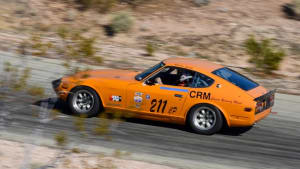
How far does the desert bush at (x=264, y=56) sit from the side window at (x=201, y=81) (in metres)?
7.88

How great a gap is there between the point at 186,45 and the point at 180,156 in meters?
11.7

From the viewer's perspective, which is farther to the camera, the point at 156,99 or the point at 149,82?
the point at 149,82

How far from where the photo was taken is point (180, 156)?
8492 millimetres

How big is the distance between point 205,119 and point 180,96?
2.22ft

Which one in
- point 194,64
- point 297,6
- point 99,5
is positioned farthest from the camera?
point 99,5

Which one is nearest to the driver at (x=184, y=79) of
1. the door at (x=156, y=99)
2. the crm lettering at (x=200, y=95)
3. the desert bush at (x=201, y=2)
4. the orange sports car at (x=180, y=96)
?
the orange sports car at (x=180, y=96)

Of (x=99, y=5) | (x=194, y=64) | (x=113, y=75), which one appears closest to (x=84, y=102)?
(x=113, y=75)

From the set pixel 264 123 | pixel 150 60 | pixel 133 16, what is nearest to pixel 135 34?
pixel 133 16

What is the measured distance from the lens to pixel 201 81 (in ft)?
31.4

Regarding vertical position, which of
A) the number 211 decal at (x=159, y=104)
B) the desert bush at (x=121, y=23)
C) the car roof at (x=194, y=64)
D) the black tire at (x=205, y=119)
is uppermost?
the desert bush at (x=121, y=23)

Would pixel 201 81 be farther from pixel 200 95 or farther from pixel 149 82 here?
pixel 149 82

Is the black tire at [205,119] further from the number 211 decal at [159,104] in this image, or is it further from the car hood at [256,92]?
the car hood at [256,92]

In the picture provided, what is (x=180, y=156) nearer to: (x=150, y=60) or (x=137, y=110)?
(x=137, y=110)

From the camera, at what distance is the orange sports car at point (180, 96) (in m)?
9.34
